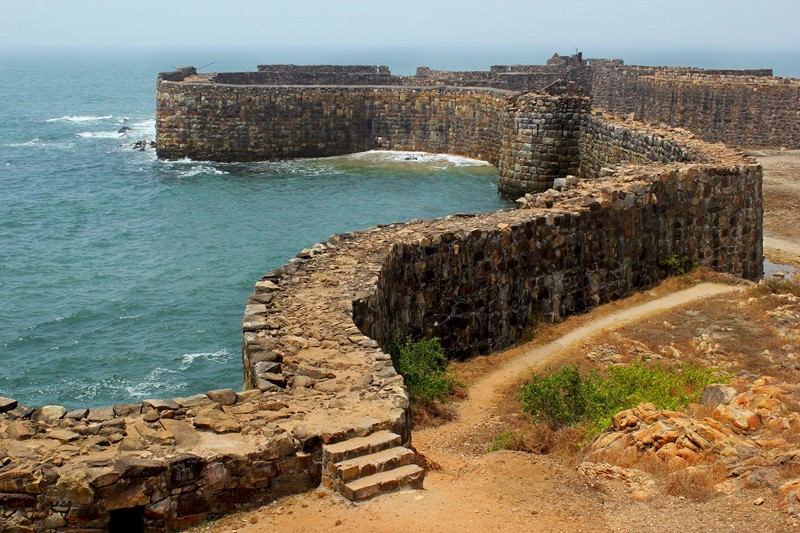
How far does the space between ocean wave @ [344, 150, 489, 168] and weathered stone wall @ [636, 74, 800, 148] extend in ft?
23.5

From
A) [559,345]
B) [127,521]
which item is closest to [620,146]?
[559,345]

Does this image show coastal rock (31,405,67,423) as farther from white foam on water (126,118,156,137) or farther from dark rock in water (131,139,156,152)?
white foam on water (126,118,156,137)

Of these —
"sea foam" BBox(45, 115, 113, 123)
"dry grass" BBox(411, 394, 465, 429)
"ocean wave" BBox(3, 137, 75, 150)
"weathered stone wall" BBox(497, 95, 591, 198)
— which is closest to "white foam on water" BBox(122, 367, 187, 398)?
"dry grass" BBox(411, 394, 465, 429)

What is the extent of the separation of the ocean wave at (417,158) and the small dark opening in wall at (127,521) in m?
34.2

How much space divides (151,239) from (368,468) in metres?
23.6

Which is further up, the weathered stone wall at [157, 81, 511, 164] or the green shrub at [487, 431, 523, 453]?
the weathered stone wall at [157, 81, 511, 164]

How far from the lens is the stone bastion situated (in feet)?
28.3

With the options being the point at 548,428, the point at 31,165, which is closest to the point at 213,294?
the point at 548,428

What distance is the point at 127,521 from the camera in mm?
8664

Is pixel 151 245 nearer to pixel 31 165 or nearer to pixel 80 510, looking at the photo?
pixel 31 165

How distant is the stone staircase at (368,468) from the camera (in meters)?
8.86

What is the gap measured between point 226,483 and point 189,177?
32798mm

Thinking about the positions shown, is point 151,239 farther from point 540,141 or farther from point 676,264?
point 676,264

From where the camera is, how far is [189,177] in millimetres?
40531
